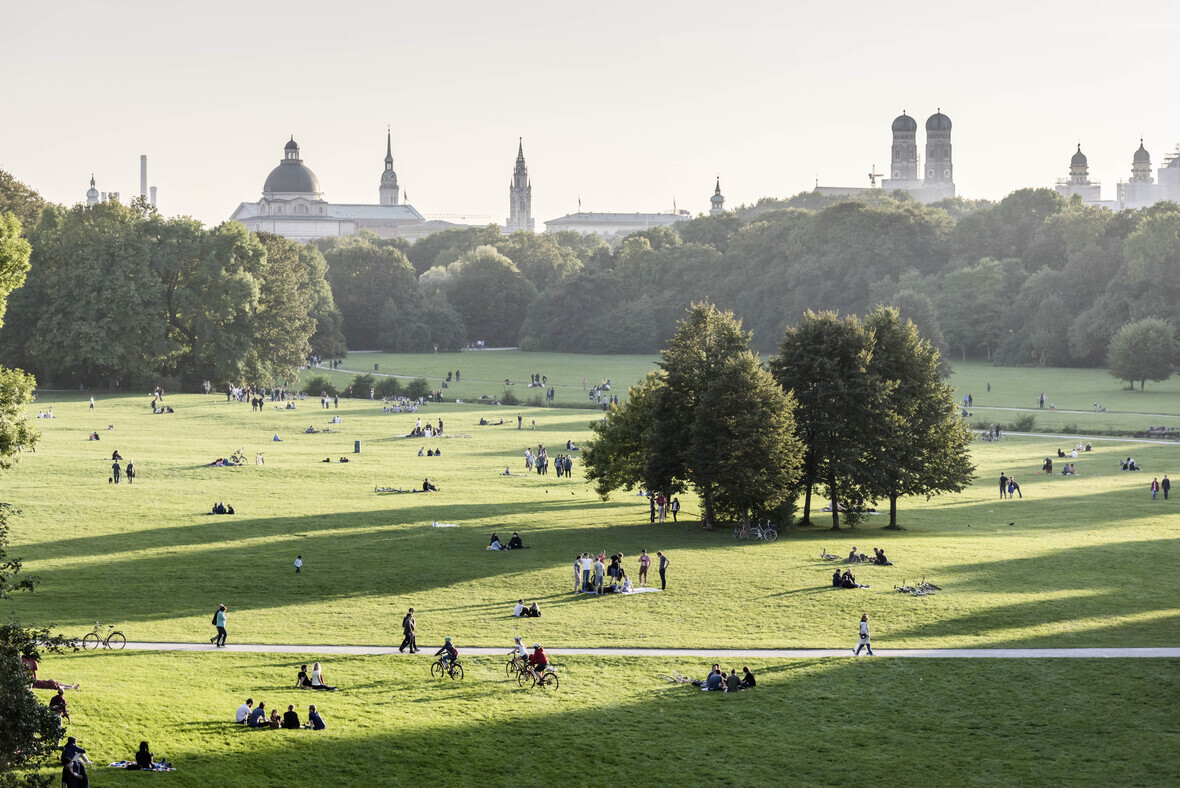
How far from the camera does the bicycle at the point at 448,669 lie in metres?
26.7

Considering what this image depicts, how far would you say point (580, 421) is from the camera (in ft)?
260

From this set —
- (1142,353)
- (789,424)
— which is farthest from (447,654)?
(1142,353)

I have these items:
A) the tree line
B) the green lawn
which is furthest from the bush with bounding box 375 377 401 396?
the green lawn

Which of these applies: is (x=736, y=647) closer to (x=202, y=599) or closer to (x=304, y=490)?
(x=202, y=599)

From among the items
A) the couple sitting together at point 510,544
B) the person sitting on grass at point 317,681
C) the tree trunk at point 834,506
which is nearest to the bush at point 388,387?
the tree trunk at point 834,506

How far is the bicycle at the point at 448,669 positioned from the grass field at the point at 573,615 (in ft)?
0.75

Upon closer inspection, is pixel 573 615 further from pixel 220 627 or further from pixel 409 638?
pixel 220 627

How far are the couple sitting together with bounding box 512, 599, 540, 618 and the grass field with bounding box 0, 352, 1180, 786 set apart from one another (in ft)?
1.11

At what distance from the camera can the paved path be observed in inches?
1113

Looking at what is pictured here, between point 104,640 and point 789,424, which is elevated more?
point 789,424

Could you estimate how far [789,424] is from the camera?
42938mm

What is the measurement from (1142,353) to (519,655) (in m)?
82.4

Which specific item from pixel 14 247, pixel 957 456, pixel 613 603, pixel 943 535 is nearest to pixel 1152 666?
pixel 613 603

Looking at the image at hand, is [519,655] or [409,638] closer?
[519,655]
